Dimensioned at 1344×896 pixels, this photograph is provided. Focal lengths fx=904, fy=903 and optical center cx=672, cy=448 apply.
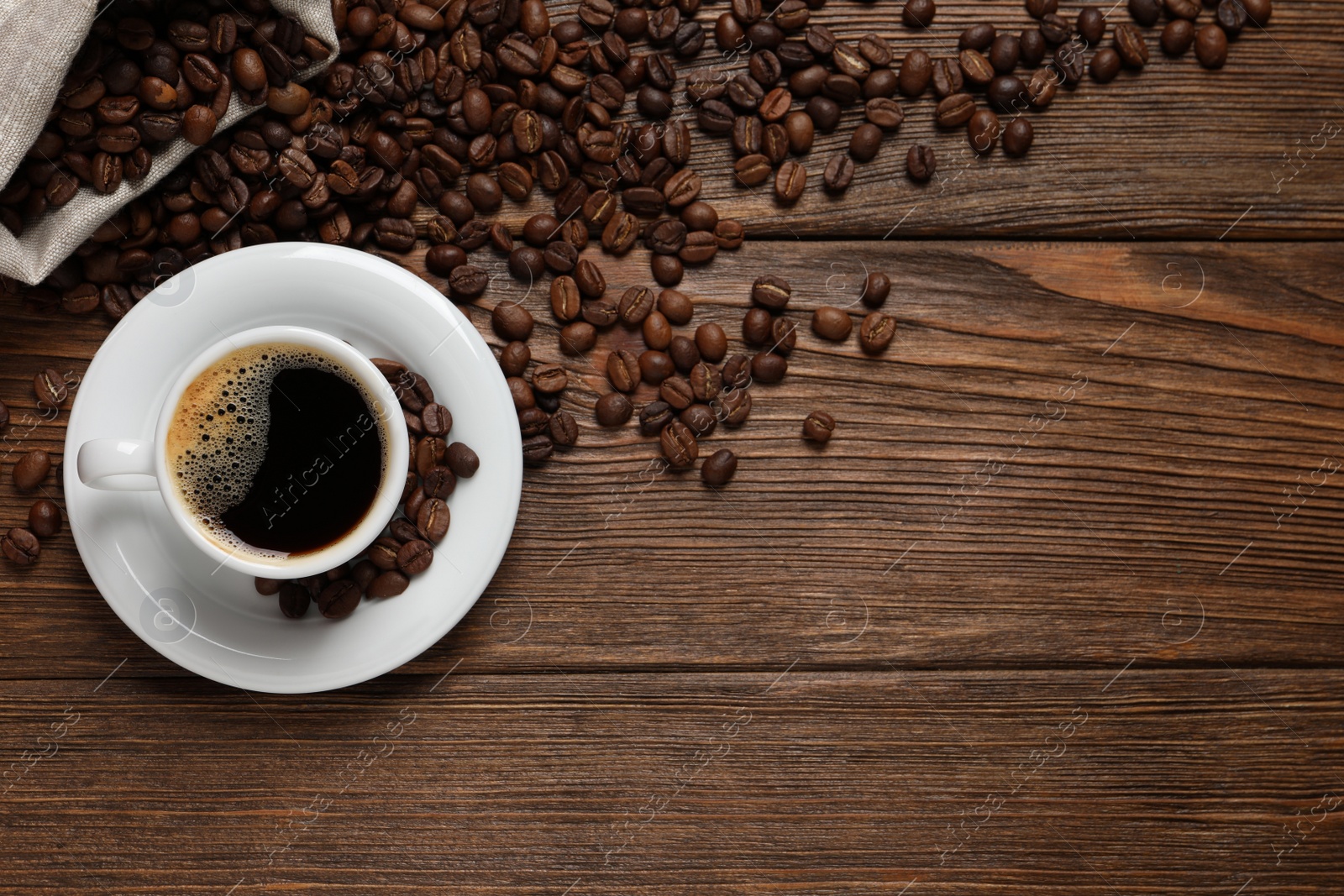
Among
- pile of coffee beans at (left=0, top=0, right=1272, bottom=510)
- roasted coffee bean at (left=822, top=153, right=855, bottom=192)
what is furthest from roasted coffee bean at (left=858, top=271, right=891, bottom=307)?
roasted coffee bean at (left=822, top=153, right=855, bottom=192)

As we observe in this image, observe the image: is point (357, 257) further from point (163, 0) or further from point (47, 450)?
point (47, 450)

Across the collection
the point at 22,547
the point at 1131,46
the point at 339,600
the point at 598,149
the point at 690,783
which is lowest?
the point at 690,783

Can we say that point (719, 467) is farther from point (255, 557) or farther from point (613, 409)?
point (255, 557)

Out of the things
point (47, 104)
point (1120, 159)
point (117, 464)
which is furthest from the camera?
point (1120, 159)

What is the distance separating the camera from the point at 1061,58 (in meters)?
1.18

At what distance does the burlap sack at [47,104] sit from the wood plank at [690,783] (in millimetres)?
543

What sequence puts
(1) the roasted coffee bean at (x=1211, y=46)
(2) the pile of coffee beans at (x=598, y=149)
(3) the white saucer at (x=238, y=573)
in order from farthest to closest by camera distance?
(1) the roasted coffee bean at (x=1211, y=46) < (2) the pile of coffee beans at (x=598, y=149) < (3) the white saucer at (x=238, y=573)

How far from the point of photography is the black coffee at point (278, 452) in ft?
3.05

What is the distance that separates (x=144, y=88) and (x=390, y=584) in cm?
62

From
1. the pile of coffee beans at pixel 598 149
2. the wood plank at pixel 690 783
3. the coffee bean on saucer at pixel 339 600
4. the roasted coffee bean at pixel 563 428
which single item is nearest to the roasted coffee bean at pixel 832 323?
the pile of coffee beans at pixel 598 149

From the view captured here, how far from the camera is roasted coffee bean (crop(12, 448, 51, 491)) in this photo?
1092mm

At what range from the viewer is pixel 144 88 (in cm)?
101

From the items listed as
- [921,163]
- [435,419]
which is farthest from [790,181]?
[435,419]

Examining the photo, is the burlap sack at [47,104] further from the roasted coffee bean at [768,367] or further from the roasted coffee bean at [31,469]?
the roasted coffee bean at [768,367]
